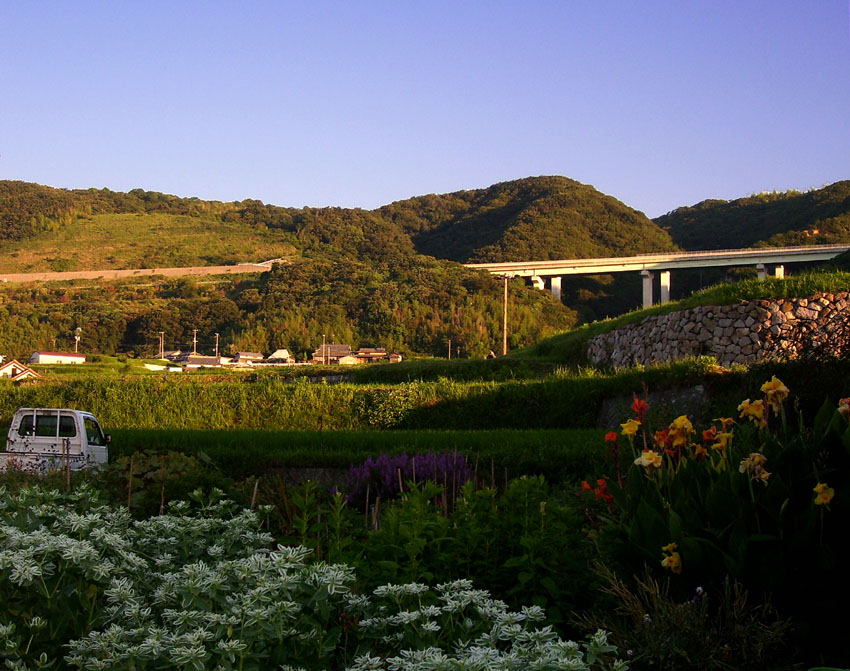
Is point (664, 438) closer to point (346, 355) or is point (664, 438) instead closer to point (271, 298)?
point (346, 355)

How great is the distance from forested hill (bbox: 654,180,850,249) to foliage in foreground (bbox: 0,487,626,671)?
67.1 metres

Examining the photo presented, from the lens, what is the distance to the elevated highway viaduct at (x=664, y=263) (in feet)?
184

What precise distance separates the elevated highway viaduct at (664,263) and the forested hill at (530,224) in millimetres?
13738

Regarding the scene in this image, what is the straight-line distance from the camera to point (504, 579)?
4.51 metres

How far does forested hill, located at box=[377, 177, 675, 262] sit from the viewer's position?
286ft

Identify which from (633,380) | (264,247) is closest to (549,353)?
(633,380)

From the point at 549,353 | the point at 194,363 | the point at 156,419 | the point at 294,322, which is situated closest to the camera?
the point at 156,419

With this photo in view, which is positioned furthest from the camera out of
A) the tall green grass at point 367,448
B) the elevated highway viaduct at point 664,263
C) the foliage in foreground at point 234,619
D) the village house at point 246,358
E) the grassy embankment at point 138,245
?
the grassy embankment at point 138,245

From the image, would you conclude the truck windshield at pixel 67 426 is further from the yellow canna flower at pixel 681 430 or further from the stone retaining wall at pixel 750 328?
the stone retaining wall at pixel 750 328

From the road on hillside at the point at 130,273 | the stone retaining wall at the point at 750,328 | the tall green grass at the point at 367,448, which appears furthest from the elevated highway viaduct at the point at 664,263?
the tall green grass at the point at 367,448

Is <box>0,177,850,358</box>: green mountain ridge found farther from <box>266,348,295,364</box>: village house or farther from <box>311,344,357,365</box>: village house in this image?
<box>311,344,357,365</box>: village house

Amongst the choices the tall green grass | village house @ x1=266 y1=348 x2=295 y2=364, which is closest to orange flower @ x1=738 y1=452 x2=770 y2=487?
the tall green grass

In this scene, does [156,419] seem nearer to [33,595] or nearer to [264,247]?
[33,595]

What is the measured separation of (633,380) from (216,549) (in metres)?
14.4
